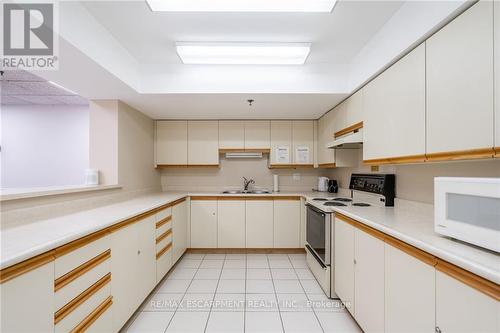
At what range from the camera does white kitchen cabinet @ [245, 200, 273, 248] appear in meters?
3.39

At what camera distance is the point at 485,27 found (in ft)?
3.53

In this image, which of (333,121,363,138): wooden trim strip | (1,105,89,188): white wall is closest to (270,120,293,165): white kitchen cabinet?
(333,121,363,138): wooden trim strip

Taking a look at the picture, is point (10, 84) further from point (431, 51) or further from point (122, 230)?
point (431, 51)

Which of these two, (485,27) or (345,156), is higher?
(485,27)

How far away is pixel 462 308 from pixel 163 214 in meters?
2.42

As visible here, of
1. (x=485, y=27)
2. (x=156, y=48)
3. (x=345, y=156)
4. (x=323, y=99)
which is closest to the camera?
(x=485, y=27)

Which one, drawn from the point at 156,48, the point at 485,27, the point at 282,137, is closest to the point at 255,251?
the point at 282,137

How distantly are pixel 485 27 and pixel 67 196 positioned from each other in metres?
2.95

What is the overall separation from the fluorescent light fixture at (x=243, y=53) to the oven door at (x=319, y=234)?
5.21 ft

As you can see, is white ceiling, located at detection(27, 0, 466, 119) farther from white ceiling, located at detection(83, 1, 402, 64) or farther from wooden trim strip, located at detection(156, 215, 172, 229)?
wooden trim strip, located at detection(156, 215, 172, 229)

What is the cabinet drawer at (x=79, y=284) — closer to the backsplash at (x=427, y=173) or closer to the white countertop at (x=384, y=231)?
the white countertop at (x=384, y=231)

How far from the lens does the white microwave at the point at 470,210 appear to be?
0.89m

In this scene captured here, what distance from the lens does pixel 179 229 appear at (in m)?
3.02

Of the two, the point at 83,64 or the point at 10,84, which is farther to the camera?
the point at 10,84
